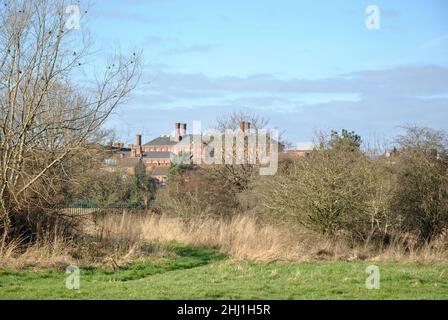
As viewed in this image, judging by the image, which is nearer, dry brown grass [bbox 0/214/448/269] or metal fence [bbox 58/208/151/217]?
dry brown grass [bbox 0/214/448/269]

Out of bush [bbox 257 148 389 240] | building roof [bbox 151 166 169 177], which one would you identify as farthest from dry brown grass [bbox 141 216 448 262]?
building roof [bbox 151 166 169 177]

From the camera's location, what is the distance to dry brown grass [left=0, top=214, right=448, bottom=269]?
614 inches

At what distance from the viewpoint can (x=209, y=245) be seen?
2136cm

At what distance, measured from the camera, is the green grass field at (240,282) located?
10.2 metres

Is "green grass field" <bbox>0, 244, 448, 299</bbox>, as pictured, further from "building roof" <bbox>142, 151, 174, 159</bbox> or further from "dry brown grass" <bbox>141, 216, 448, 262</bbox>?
"building roof" <bbox>142, 151, 174, 159</bbox>

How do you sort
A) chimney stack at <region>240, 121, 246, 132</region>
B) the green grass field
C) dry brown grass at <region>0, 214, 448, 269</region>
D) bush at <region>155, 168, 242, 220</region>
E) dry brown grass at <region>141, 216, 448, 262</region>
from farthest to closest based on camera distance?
1. chimney stack at <region>240, 121, 246, 132</region>
2. bush at <region>155, 168, 242, 220</region>
3. dry brown grass at <region>141, 216, 448, 262</region>
4. dry brown grass at <region>0, 214, 448, 269</region>
5. the green grass field

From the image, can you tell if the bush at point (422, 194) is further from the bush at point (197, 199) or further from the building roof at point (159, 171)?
the building roof at point (159, 171)

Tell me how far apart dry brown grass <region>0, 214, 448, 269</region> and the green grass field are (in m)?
0.94

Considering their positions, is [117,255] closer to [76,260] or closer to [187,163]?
[76,260]

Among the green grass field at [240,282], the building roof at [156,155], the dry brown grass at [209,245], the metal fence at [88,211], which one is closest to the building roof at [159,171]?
the building roof at [156,155]

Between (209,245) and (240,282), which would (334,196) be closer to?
(209,245)

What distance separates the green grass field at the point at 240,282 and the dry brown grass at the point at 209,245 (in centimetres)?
94

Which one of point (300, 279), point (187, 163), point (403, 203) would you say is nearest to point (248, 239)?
point (403, 203)
